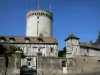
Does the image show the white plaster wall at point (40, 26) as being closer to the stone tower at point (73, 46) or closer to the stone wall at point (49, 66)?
the stone tower at point (73, 46)

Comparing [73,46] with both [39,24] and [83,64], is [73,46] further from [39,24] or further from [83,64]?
[39,24]

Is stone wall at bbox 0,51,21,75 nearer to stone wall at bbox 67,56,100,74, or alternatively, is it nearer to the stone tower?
stone wall at bbox 67,56,100,74

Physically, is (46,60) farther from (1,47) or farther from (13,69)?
(1,47)

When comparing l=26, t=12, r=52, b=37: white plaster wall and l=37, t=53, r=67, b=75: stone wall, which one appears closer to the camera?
l=37, t=53, r=67, b=75: stone wall

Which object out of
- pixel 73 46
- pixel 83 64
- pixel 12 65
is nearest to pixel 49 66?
pixel 12 65

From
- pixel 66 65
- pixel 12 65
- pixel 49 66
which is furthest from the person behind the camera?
pixel 66 65

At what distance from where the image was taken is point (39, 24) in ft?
189

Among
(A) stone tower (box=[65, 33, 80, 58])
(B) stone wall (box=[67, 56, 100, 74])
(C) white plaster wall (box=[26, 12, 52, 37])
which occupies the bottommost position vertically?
(B) stone wall (box=[67, 56, 100, 74])

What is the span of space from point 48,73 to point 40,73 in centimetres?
188

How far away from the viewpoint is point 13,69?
2314 centimetres

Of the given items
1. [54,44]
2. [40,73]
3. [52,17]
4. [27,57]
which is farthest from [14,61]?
[52,17]

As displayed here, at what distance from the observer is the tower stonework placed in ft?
187

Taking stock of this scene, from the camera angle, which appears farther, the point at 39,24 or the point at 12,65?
the point at 39,24

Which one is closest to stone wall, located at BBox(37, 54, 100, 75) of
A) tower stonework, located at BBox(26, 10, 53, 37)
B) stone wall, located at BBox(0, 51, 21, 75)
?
stone wall, located at BBox(0, 51, 21, 75)
